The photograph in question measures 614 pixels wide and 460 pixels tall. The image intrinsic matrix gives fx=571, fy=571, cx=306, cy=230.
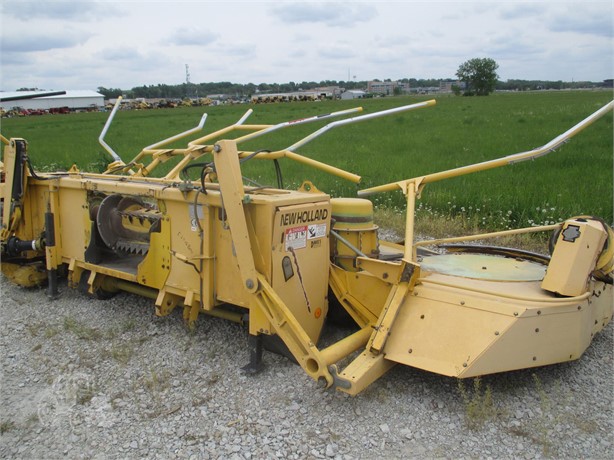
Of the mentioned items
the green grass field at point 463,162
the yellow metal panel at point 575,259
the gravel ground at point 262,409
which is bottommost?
the gravel ground at point 262,409

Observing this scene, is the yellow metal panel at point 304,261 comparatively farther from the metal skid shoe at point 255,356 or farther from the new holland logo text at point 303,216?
the metal skid shoe at point 255,356

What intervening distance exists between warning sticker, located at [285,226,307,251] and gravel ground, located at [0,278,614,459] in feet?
2.68

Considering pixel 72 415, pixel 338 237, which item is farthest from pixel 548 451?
pixel 72 415

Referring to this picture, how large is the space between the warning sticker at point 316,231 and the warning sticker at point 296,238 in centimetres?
5

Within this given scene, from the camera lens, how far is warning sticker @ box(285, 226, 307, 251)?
3561mm

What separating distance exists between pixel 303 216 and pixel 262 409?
3.93ft

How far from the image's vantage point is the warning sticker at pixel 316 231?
3.72 m

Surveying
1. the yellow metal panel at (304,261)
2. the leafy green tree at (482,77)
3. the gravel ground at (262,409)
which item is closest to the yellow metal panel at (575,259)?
the gravel ground at (262,409)

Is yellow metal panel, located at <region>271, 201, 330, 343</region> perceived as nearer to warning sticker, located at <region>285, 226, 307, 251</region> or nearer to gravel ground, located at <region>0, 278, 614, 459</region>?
warning sticker, located at <region>285, 226, 307, 251</region>

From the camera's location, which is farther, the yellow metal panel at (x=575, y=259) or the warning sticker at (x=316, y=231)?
the warning sticker at (x=316, y=231)

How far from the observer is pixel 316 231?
3770 millimetres

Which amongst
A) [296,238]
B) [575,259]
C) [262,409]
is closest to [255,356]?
[262,409]

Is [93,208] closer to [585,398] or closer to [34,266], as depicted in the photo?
[34,266]

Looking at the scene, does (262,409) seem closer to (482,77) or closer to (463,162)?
(463,162)
